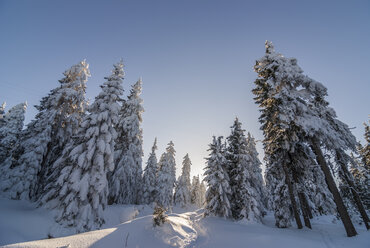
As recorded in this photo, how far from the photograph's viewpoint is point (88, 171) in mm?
14180

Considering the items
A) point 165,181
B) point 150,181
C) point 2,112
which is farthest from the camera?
point 165,181

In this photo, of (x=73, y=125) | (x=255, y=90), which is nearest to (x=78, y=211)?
(x=73, y=125)

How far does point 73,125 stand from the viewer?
19.7m

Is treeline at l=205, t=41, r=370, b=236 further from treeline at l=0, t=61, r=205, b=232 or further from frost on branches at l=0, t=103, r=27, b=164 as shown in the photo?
frost on branches at l=0, t=103, r=27, b=164

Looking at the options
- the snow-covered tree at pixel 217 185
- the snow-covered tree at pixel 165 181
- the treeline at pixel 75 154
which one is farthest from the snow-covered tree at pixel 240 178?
the snow-covered tree at pixel 165 181

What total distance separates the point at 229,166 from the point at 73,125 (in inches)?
809

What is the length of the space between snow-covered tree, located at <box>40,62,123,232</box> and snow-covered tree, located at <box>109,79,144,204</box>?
748 cm

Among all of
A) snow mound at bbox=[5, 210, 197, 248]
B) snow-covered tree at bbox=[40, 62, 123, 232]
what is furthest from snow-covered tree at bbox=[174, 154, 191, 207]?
snow mound at bbox=[5, 210, 197, 248]

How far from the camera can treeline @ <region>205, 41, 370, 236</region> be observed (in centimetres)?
1205

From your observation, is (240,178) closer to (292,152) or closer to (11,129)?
(292,152)

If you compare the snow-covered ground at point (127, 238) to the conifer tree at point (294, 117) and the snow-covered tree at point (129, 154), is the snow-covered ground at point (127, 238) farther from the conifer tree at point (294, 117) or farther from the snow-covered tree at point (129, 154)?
the snow-covered tree at point (129, 154)

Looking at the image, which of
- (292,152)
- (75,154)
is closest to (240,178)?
(292,152)

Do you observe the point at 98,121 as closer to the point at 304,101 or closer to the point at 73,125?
the point at 73,125

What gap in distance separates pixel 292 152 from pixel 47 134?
2365cm
